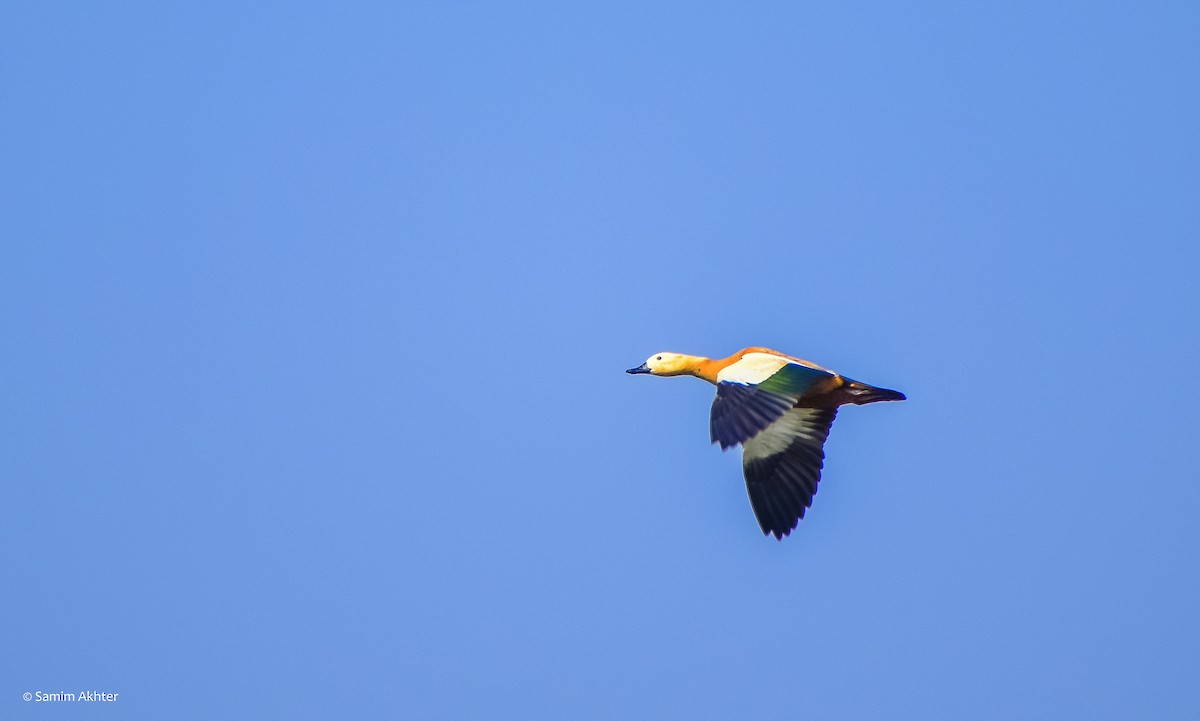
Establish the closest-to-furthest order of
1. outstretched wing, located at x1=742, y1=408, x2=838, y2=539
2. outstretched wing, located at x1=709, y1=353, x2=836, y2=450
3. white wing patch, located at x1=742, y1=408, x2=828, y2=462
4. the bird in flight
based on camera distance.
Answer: outstretched wing, located at x1=709, y1=353, x2=836, y2=450
the bird in flight
outstretched wing, located at x1=742, y1=408, x2=838, y2=539
white wing patch, located at x1=742, y1=408, x2=828, y2=462

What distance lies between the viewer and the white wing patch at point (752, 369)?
17.8 meters

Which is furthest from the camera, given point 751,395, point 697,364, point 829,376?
point 697,364

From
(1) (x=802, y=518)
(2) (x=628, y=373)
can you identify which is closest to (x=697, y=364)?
(2) (x=628, y=373)

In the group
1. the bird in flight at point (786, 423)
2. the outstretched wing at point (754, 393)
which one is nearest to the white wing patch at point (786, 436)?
the bird in flight at point (786, 423)

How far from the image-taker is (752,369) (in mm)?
18328

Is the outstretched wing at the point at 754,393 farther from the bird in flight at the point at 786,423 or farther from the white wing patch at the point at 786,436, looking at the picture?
the white wing patch at the point at 786,436

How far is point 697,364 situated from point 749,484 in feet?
6.37

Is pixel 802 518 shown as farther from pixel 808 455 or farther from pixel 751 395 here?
pixel 751 395

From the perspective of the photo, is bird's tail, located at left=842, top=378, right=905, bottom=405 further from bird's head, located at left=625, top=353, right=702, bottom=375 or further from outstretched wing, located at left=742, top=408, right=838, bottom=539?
bird's head, located at left=625, top=353, right=702, bottom=375

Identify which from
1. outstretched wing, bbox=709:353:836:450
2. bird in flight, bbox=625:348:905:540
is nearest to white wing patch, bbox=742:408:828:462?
bird in flight, bbox=625:348:905:540

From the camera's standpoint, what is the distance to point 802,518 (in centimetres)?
1891

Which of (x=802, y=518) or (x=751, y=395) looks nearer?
(x=751, y=395)

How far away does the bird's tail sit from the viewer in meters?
18.9

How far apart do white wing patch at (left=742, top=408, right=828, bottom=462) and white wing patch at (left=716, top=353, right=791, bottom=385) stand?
1036mm
